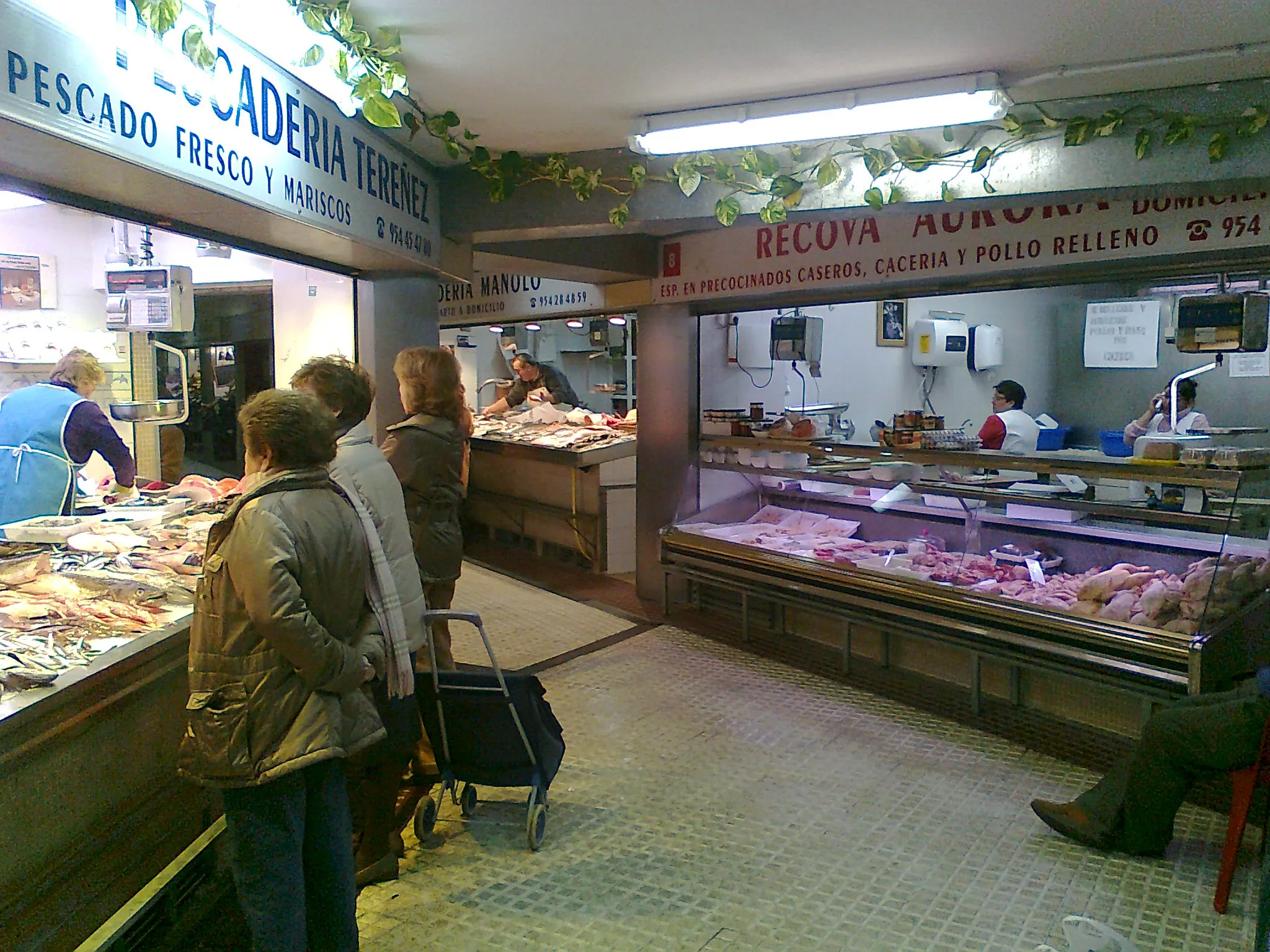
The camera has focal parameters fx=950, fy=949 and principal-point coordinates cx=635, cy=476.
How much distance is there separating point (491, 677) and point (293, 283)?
3.09m

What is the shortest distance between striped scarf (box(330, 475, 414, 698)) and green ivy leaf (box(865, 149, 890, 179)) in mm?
3018

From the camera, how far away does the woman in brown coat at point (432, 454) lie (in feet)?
13.2

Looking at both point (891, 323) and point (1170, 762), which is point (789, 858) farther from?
point (891, 323)

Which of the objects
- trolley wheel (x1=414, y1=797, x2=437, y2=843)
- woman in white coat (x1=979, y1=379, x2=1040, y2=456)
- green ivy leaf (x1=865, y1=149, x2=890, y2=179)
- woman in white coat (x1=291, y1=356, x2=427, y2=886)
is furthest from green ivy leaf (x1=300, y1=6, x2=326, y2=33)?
woman in white coat (x1=979, y1=379, x2=1040, y2=456)

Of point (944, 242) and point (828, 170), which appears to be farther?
point (944, 242)

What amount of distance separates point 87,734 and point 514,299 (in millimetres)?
7428

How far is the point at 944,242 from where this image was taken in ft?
18.0

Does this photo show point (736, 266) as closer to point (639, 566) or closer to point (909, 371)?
point (639, 566)

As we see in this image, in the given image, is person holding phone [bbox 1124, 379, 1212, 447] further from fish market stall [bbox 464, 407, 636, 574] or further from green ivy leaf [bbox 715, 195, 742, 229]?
fish market stall [bbox 464, 407, 636, 574]

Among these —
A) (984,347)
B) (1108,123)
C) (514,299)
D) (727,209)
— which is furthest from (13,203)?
(984,347)

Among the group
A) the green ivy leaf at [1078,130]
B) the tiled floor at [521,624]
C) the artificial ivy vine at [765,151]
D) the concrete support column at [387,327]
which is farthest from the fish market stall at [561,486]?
the green ivy leaf at [1078,130]

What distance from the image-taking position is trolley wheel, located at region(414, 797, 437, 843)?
3.59 m

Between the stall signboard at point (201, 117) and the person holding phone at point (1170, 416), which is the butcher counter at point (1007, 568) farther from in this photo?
the stall signboard at point (201, 117)

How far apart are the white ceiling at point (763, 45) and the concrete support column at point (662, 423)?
3063 millimetres
